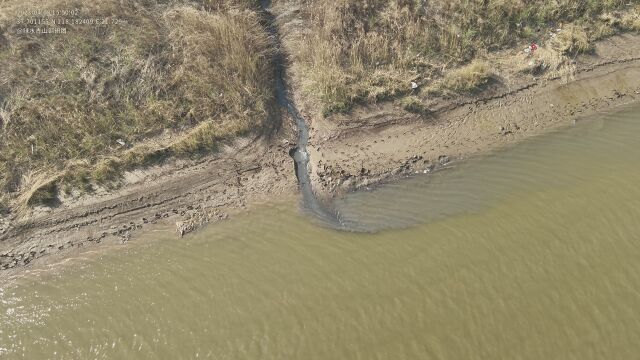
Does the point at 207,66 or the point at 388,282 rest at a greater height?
the point at 207,66

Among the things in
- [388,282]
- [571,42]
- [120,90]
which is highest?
[571,42]

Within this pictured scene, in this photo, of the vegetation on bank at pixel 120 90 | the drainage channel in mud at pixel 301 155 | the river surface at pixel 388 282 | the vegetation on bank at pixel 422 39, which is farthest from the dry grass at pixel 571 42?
the vegetation on bank at pixel 120 90

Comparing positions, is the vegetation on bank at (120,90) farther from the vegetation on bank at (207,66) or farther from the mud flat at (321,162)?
the mud flat at (321,162)

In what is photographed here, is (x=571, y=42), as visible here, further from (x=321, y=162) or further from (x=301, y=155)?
(x=301, y=155)

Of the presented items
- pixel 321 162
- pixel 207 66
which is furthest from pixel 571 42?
pixel 207 66

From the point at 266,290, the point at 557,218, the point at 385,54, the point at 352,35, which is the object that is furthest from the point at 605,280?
the point at 352,35

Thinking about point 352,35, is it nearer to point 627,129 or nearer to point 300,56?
point 300,56
